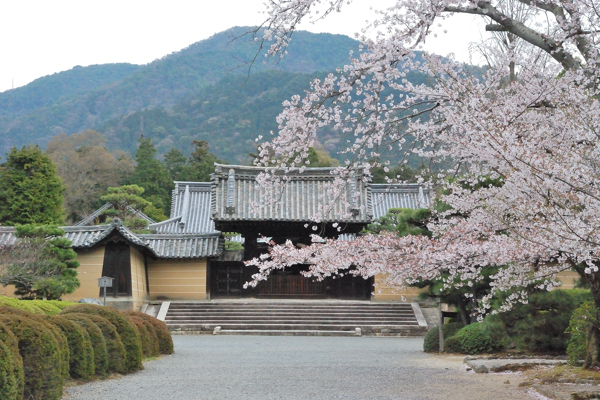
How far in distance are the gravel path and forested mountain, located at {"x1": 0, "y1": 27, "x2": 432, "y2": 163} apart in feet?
149

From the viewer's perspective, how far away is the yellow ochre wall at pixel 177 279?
2203cm

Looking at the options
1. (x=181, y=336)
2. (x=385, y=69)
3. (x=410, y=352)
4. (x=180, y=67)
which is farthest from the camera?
(x=180, y=67)

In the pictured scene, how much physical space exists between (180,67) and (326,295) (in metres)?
78.3

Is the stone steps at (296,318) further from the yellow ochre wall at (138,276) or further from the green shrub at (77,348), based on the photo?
the green shrub at (77,348)

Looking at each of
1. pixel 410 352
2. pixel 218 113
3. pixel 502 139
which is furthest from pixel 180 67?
pixel 502 139

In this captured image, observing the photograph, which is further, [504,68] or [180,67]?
[180,67]

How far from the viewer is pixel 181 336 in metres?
17.9

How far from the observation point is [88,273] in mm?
20297

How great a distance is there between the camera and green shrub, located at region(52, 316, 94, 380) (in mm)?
6777

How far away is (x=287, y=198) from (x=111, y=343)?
49.4ft

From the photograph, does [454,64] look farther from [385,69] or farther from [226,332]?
[226,332]

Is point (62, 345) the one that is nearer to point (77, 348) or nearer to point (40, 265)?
point (77, 348)

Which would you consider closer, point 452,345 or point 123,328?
point 123,328

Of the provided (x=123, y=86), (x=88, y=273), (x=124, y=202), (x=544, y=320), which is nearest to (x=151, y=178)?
(x=124, y=202)
